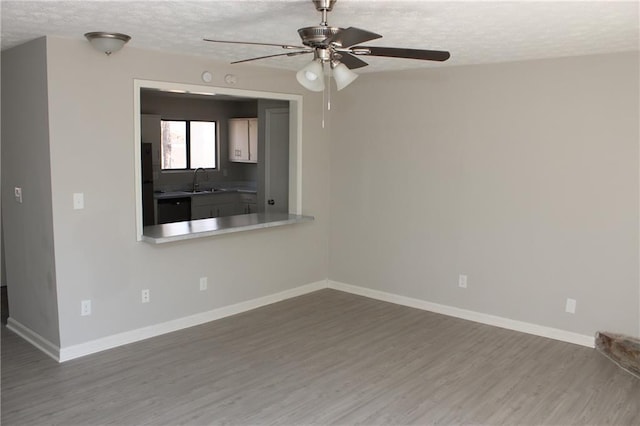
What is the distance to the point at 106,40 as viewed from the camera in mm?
3623

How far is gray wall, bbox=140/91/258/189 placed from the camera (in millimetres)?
7582

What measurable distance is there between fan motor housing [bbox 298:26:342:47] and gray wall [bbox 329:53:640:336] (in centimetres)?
247

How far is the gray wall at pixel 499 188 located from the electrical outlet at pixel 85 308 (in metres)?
2.69

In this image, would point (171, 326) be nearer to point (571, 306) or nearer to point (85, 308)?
point (85, 308)

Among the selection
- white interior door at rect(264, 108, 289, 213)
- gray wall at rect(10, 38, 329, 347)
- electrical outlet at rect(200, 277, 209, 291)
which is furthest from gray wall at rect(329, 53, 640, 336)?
electrical outlet at rect(200, 277, 209, 291)

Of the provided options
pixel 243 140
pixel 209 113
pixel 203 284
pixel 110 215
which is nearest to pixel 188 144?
pixel 209 113

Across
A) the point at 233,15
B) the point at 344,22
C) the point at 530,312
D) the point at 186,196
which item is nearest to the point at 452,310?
the point at 530,312

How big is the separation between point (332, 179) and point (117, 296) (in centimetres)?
258

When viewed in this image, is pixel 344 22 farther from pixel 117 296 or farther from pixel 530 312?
pixel 530 312

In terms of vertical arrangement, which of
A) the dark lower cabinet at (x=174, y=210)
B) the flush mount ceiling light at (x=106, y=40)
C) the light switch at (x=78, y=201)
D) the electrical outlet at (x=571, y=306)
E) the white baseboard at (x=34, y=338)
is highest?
the flush mount ceiling light at (x=106, y=40)

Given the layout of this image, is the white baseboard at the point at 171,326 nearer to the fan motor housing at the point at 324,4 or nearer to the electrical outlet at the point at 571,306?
the electrical outlet at the point at 571,306

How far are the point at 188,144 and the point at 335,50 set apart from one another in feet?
18.8

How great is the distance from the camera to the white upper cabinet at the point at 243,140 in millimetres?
8070

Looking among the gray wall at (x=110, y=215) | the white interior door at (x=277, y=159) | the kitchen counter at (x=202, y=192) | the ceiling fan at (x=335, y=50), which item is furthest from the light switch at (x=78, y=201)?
the kitchen counter at (x=202, y=192)
